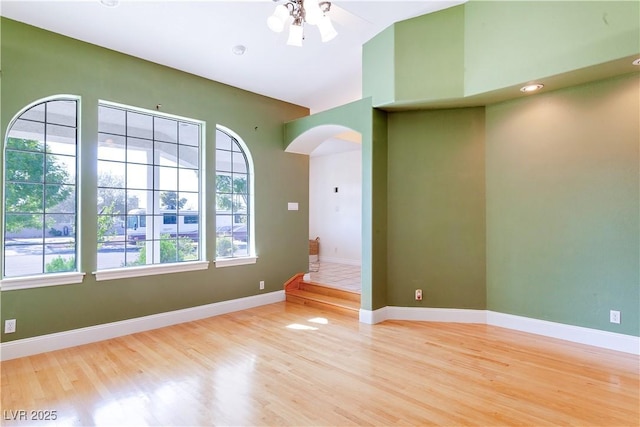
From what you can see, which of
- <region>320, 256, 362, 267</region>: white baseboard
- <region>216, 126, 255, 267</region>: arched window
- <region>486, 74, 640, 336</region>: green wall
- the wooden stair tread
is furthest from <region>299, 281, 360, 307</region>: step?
<region>320, 256, 362, 267</region>: white baseboard

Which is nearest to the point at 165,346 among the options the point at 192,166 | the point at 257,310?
the point at 257,310

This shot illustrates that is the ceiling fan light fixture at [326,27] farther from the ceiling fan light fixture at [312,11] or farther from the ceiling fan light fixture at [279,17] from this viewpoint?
the ceiling fan light fixture at [279,17]

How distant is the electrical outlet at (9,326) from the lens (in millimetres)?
3129

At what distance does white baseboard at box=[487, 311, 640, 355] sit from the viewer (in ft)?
10.5

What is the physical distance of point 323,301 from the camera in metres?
4.91

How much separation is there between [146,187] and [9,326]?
189cm

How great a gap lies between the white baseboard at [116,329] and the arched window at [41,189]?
65 centimetres

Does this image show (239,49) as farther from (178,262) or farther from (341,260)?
(341,260)

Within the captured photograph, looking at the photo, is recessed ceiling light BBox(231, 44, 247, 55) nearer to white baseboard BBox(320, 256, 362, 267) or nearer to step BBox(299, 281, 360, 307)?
step BBox(299, 281, 360, 307)

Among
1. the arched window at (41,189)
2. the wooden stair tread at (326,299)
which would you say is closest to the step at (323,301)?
the wooden stair tread at (326,299)

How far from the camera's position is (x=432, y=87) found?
379cm

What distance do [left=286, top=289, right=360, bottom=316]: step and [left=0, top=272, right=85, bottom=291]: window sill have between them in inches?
112

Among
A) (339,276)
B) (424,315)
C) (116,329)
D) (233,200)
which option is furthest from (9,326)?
(339,276)

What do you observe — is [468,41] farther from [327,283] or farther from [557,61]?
[327,283]
